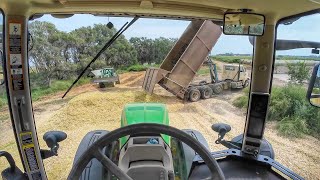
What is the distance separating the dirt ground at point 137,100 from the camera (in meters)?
4.96

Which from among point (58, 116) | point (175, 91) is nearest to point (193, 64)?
point (175, 91)

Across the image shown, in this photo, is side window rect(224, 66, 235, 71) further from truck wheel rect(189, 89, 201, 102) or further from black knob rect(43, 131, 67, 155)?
black knob rect(43, 131, 67, 155)

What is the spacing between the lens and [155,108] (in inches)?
85.8

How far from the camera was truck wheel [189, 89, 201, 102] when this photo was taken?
6.80 m

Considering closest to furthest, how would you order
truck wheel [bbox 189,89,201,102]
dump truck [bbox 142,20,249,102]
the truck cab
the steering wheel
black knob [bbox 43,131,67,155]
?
1. the steering wheel
2. black knob [bbox 43,131,67,155]
3. dump truck [bbox 142,20,249,102]
4. the truck cab
5. truck wheel [bbox 189,89,201,102]

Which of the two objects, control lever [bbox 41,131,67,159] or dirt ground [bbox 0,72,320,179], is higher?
control lever [bbox 41,131,67,159]

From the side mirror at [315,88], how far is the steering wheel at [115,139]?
832 millimetres

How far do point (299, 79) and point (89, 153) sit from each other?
15.4 ft

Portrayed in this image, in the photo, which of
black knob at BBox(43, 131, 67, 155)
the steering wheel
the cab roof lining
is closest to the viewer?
the steering wheel

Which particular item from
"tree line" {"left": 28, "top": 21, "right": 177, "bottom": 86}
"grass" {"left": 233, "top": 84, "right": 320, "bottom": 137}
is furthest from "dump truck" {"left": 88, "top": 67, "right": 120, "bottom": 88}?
"grass" {"left": 233, "top": 84, "right": 320, "bottom": 137}

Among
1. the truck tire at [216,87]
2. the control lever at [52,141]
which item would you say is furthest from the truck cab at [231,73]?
the control lever at [52,141]

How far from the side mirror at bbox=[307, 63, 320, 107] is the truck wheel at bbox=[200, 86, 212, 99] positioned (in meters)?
5.23

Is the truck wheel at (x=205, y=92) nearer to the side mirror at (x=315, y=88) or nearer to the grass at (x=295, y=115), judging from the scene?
the grass at (x=295, y=115)

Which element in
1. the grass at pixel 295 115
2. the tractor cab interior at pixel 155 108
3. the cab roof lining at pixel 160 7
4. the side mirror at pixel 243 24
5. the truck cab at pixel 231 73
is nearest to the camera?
the tractor cab interior at pixel 155 108
